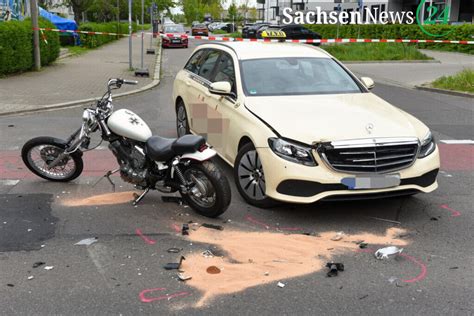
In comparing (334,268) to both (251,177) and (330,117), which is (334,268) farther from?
(330,117)

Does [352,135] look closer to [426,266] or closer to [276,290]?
[426,266]

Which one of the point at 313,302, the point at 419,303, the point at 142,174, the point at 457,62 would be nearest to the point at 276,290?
the point at 313,302

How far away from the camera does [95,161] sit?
727 centimetres

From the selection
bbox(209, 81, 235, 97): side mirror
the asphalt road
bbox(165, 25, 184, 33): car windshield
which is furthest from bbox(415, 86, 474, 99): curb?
bbox(165, 25, 184, 33): car windshield

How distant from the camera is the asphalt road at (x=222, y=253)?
11.8 ft

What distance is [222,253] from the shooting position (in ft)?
14.4

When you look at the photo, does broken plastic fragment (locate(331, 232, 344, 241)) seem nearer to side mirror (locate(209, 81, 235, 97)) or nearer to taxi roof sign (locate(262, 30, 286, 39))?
side mirror (locate(209, 81, 235, 97))

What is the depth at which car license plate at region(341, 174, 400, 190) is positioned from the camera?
4.80 m

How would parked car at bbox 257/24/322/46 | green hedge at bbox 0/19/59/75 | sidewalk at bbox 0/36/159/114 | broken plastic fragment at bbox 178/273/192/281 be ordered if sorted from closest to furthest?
1. broken plastic fragment at bbox 178/273/192/281
2. sidewalk at bbox 0/36/159/114
3. green hedge at bbox 0/19/59/75
4. parked car at bbox 257/24/322/46

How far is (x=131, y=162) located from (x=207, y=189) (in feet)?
3.06

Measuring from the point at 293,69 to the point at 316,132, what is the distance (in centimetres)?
178

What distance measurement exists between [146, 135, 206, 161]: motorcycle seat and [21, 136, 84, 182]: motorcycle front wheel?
1293mm

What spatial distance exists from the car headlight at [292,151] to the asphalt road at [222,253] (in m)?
0.64

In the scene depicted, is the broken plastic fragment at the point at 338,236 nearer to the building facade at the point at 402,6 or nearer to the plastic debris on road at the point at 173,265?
the plastic debris on road at the point at 173,265
